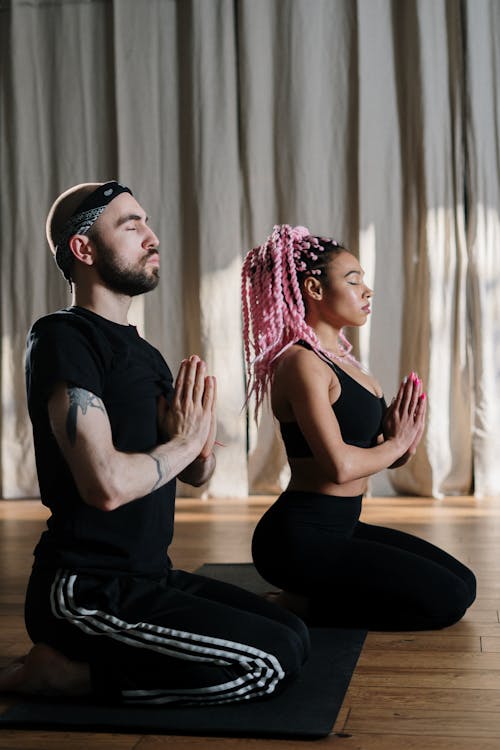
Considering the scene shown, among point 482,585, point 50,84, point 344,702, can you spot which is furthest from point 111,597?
point 50,84

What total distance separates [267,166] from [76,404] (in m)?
3.34

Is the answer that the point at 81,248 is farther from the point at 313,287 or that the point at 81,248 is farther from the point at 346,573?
the point at 346,573

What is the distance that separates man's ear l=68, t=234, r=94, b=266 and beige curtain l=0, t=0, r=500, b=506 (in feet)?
9.55

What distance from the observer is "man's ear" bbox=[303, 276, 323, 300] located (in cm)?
279

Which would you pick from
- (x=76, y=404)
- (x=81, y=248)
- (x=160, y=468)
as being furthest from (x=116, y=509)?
(x=81, y=248)

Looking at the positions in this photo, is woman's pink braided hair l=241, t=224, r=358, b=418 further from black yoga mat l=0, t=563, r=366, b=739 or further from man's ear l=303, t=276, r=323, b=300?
black yoga mat l=0, t=563, r=366, b=739

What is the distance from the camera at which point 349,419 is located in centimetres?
271

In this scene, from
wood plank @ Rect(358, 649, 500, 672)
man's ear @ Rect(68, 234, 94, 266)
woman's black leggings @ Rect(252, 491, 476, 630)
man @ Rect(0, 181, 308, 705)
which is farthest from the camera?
woman's black leggings @ Rect(252, 491, 476, 630)

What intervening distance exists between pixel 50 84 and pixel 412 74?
1.84 m

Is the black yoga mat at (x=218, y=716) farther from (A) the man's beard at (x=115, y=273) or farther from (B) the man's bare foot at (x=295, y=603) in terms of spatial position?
(A) the man's beard at (x=115, y=273)

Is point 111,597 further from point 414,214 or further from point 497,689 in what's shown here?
point 414,214

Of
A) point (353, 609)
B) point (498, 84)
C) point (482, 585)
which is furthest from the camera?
point (498, 84)

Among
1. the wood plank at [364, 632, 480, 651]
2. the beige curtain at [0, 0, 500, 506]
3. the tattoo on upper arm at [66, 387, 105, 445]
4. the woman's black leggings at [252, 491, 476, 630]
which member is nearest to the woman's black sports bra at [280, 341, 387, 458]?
the woman's black leggings at [252, 491, 476, 630]

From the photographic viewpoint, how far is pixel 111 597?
2.02 metres
